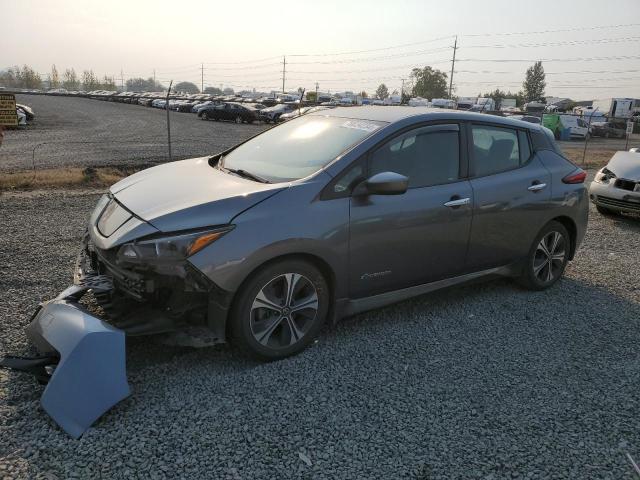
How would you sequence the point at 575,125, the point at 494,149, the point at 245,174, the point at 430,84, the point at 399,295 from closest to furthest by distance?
the point at 245,174 < the point at 399,295 < the point at 494,149 < the point at 575,125 < the point at 430,84

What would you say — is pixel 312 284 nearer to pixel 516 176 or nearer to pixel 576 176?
pixel 516 176

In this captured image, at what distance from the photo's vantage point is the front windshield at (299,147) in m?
3.87

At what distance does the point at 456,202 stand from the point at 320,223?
1311 millimetres

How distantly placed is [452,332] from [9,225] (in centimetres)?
553

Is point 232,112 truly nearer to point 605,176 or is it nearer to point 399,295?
point 605,176

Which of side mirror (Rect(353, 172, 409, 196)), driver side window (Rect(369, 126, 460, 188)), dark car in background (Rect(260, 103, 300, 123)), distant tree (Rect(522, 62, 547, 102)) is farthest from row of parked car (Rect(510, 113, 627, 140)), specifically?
distant tree (Rect(522, 62, 547, 102))

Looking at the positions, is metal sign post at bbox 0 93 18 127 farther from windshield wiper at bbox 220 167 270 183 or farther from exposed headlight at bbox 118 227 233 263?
exposed headlight at bbox 118 227 233 263

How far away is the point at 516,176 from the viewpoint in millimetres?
4746

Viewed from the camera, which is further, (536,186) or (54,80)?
(54,80)

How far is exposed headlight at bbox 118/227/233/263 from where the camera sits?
3.14 m

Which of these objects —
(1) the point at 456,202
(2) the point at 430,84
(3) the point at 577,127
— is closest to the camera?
(1) the point at 456,202

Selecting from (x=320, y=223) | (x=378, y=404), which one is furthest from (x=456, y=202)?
(x=378, y=404)

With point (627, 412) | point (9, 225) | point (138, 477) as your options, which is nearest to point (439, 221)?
point (627, 412)

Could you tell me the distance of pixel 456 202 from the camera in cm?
424
